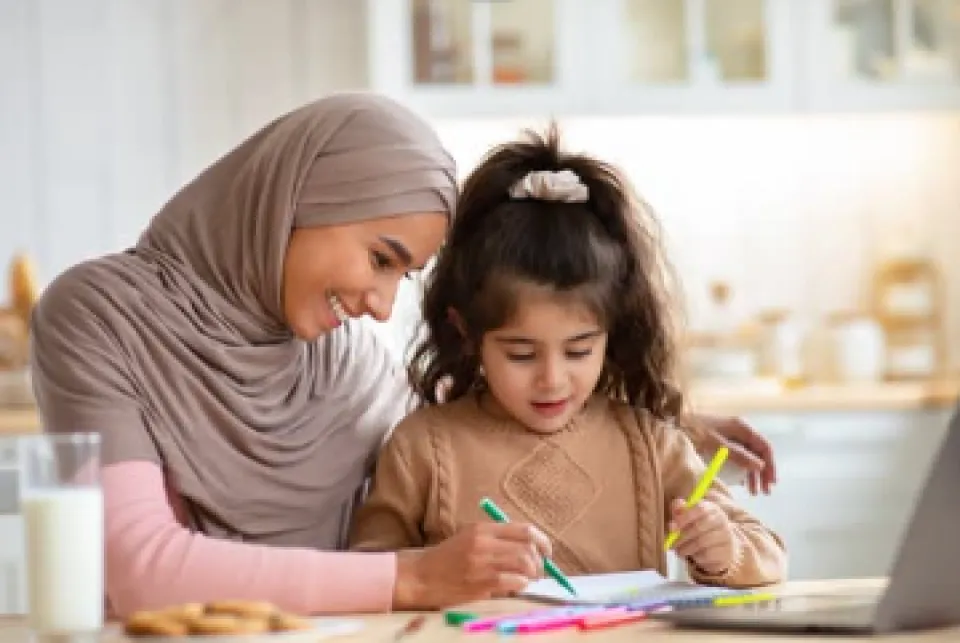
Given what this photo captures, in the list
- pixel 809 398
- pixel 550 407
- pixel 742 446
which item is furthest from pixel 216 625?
pixel 809 398

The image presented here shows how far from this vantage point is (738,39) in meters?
4.89

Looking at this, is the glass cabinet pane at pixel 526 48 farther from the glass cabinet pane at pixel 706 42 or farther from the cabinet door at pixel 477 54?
the glass cabinet pane at pixel 706 42

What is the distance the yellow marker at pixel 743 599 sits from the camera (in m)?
1.77

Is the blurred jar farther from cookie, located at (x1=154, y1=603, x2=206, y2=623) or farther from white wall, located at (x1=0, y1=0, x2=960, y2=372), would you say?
cookie, located at (x1=154, y1=603, x2=206, y2=623)

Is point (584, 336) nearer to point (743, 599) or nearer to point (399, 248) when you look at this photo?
point (399, 248)

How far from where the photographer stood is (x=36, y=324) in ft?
6.61

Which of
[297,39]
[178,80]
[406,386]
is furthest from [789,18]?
[406,386]

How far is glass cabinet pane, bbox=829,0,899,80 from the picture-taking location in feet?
16.0

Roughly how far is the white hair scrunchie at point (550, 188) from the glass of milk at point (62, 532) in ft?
2.98

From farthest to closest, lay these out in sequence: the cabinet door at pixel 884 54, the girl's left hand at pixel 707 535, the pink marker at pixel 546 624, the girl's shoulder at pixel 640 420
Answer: the cabinet door at pixel 884 54 → the girl's shoulder at pixel 640 420 → the girl's left hand at pixel 707 535 → the pink marker at pixel 546 624

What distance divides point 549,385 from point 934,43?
3154 millimetres

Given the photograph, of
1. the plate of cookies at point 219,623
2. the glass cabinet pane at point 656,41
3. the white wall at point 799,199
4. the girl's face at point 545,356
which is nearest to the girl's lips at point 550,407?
the girl's face at point 545,356

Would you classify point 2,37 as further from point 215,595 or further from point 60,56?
point 215,595

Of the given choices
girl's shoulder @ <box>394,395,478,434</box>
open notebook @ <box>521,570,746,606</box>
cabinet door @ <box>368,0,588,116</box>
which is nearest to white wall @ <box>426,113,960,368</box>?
cabinet door @ <box>368,0,588,116</box>
